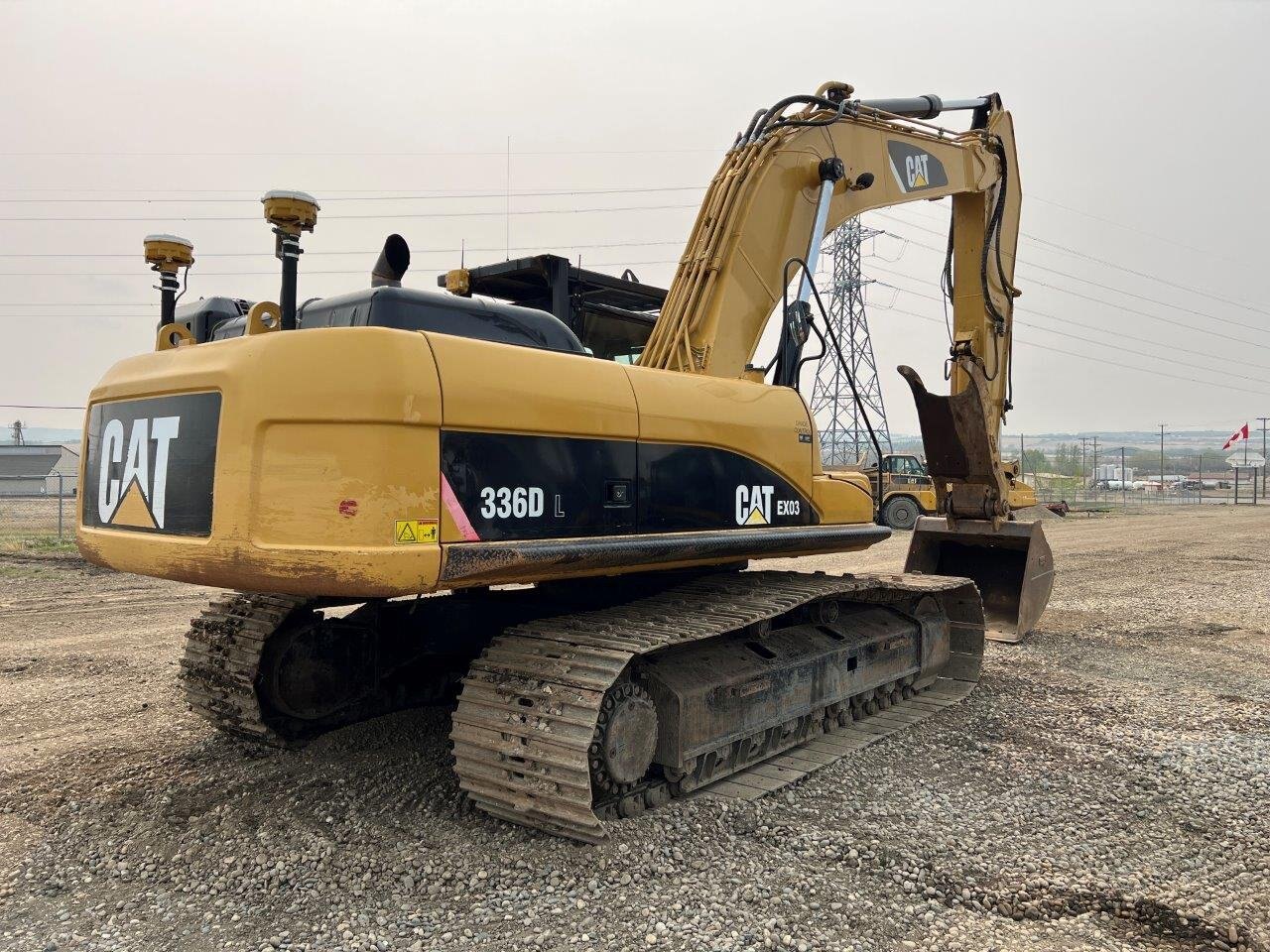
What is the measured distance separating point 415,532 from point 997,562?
675 cm

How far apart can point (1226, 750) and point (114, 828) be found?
18.6 feet

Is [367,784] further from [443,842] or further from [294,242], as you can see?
[294,242]

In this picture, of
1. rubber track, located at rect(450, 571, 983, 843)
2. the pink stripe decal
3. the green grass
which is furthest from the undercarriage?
the green grass

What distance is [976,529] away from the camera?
317 inches

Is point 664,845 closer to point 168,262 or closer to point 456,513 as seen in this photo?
point 456,513

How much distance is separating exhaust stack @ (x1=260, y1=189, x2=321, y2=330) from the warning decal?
95cm

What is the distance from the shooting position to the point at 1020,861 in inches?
145

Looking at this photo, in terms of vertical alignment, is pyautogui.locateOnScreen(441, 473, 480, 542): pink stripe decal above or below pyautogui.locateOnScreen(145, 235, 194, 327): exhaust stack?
below

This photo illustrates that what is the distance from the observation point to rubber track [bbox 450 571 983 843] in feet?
11.5

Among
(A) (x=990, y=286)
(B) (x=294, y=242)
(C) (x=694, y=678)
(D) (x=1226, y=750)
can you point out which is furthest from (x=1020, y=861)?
(A) (x=990, y=286)

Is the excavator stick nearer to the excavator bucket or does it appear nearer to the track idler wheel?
the excavator bucket

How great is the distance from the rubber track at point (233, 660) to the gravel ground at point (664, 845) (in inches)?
8.1

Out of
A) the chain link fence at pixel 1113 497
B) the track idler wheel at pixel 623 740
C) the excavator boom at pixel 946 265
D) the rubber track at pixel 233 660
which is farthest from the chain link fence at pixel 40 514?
the chain link fence at pixel 1113 497

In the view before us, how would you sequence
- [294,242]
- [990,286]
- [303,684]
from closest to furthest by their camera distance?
[294,242] → [303,684] → [990,286]
